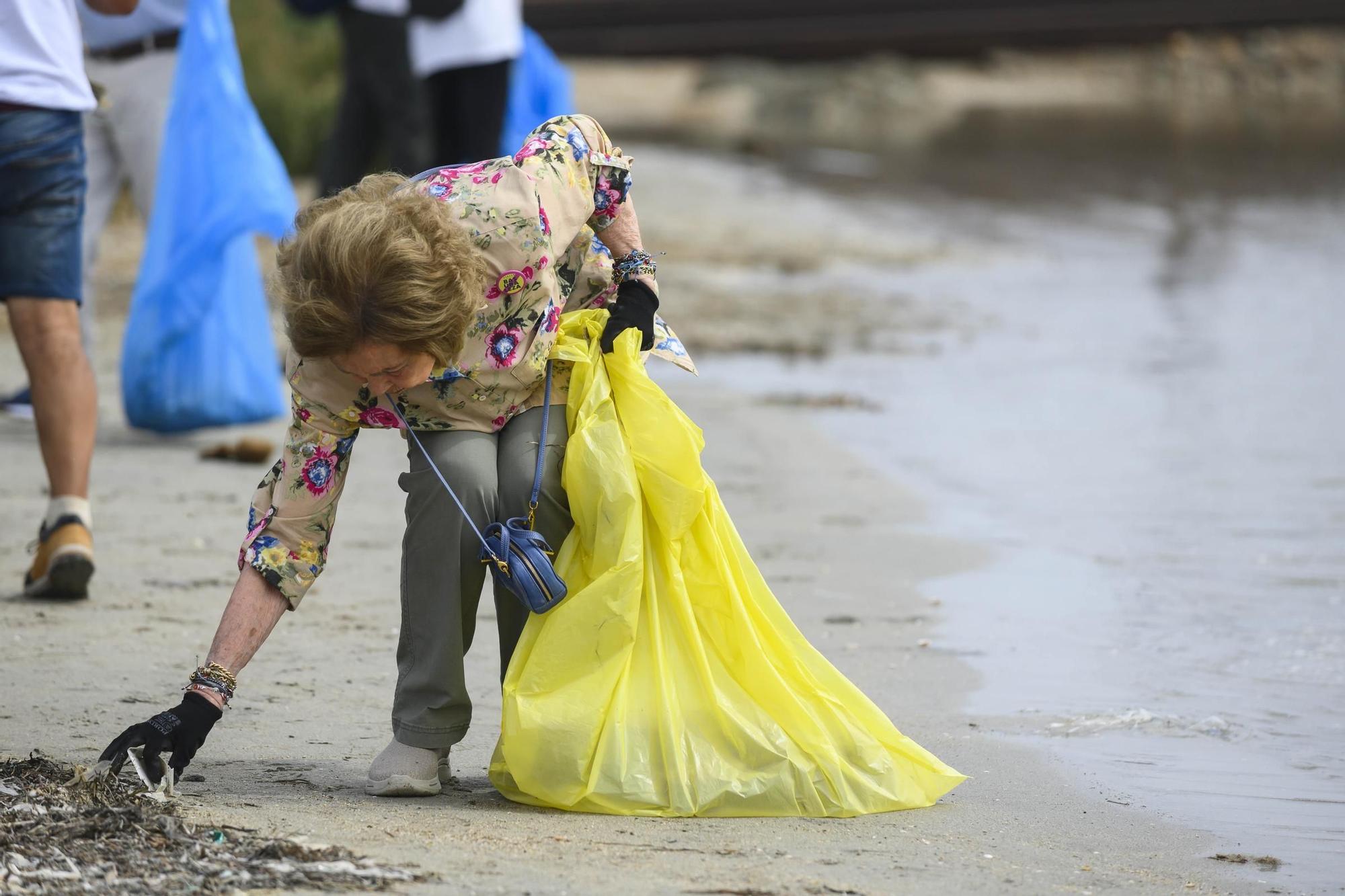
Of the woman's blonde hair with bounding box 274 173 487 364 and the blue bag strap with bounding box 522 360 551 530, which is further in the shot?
the blue bag strap with bounding box 522 360 551 530

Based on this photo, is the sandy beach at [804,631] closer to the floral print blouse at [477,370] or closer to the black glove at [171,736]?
the black glove at [171,736]

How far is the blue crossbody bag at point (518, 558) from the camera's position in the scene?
8.75ft

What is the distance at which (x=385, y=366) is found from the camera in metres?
2.54

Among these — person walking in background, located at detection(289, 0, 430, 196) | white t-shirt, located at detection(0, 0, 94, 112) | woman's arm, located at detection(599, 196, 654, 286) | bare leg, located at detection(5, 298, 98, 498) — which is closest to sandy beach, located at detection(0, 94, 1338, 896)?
bare leg, located at detection(5, 298, 98, 498)

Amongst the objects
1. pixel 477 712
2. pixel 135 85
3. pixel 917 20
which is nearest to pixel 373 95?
pixel 135 85

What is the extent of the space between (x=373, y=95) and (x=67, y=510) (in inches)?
129

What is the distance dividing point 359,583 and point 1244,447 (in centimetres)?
349

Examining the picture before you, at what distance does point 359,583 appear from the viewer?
412cm

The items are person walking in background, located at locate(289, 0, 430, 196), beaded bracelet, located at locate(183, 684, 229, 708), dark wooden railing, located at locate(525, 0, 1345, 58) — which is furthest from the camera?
dark wooden railing, located at locate(525, 0, 1345, 58)

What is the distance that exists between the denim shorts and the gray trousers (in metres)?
1.44

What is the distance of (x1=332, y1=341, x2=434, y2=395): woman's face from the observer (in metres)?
2.52

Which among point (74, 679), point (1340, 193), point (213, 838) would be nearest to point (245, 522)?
point (74, 679)

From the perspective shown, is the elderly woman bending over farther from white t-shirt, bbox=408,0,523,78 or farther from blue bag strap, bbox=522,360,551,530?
white t-shirt, bbox=408,0,523,78

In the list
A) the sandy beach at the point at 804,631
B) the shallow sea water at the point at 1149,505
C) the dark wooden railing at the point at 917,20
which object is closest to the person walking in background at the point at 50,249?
the sandy beach at the point at 804,631
